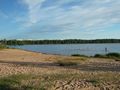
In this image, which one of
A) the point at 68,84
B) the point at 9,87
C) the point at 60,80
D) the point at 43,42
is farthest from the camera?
the point at 43,42

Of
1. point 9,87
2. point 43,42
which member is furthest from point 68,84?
point 43,42

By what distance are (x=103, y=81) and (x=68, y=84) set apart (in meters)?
1.55

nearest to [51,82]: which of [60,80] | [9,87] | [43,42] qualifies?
[60,80]

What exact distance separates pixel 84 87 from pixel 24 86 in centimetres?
227

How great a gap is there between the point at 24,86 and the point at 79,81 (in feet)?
8.37

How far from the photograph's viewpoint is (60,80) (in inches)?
516

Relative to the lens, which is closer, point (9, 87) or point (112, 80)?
point (9, 87)

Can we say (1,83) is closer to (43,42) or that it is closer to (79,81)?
(79,81)

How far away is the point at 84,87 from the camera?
11812mm

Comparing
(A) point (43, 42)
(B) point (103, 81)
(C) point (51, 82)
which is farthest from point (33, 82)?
(A) point (43, 42)

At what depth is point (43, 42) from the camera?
183250mm

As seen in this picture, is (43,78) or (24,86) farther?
(43,78)

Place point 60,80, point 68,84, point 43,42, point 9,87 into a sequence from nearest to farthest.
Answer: point 9,87 < point 68,84 < point 60,80 < point 43,42

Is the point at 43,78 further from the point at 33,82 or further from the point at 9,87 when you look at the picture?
the point at 9,87
